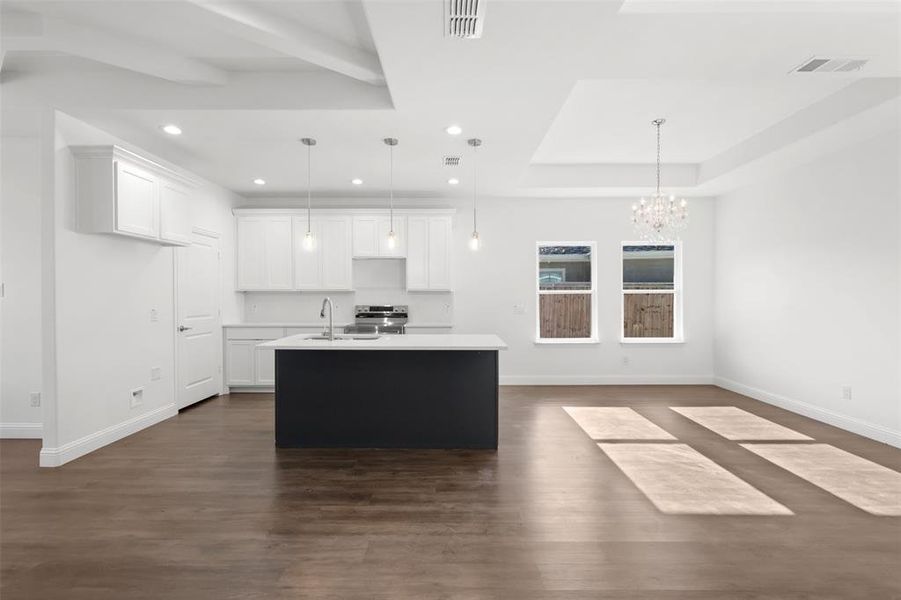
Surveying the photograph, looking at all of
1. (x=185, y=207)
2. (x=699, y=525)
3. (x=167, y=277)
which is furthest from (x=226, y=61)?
(x=699, y=525)

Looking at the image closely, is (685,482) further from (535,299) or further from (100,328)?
(100,328)

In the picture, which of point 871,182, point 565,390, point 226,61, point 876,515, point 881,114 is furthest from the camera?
point 565,390

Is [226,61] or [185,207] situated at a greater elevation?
[226,61]

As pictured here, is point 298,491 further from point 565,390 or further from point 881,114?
point 881,114

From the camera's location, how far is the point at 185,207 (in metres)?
5.16

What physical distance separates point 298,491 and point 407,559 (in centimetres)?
117

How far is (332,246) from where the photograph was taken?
6.66 meters

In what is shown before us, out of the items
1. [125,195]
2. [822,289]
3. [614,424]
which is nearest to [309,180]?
[125,195]

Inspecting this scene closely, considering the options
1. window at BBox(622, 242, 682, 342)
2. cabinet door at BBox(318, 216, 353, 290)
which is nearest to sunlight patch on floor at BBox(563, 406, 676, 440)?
window at BBox(622, 242, 682, 342)

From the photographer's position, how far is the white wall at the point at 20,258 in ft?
14.3

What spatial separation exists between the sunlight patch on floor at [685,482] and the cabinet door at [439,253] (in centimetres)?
331

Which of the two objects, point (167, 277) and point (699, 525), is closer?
point (699, 525)

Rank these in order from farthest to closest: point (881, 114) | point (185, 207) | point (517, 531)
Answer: point (185, 207) < point (881, 114) < point (517, 531)

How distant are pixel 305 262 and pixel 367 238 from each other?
959 mm
